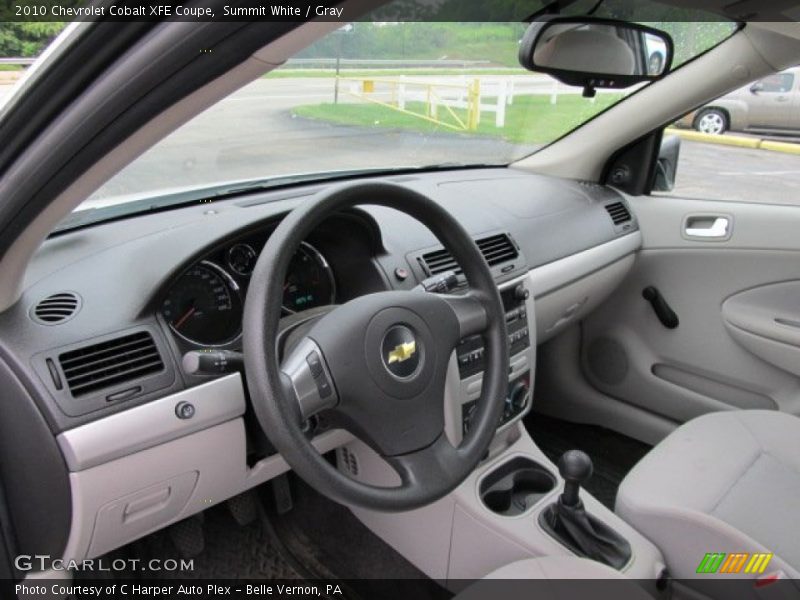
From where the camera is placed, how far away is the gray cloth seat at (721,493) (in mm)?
1684

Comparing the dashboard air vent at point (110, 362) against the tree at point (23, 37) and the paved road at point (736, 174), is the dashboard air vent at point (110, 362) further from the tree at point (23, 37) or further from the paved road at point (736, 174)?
the paved road at point (736, 174)

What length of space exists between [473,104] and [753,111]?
1125mm

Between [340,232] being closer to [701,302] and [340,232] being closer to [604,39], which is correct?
[604,39]

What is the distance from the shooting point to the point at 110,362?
1.45 metres

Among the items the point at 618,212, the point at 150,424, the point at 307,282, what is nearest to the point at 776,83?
the point at 618,212

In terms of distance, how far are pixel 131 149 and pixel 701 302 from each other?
2455 millimetres

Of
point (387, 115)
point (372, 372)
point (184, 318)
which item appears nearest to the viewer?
point (372, 372)

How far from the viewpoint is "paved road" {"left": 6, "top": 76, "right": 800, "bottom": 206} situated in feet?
6.19

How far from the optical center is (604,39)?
197 cm

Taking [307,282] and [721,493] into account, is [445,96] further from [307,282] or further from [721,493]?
[721,493]

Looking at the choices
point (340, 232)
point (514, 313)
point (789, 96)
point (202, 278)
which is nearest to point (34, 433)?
point (202, 278)

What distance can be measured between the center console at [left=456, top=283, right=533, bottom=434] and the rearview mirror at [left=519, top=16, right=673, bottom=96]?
0.67 metres

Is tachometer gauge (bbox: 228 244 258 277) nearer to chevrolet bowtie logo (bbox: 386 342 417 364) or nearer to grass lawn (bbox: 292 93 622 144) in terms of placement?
chevrolet bowtie logo (bbox: 386 342 417 364)

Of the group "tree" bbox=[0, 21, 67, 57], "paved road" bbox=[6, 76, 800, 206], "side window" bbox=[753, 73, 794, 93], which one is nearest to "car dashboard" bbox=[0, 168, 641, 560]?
"paved road" bbox=[6, 76, 800, 206]
